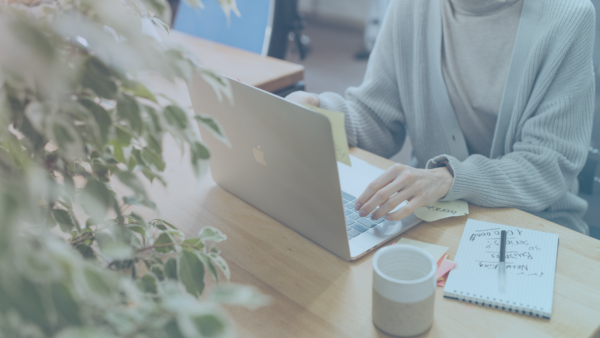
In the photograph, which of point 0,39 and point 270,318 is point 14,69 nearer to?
point 0,39

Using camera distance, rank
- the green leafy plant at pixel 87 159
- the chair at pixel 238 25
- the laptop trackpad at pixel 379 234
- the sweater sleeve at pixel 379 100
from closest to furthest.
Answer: the green leafy plant at pixel 87 159
the laptop trackpad at pixel 379 234
the sweater sleeve at pixel 379 100
the chair at pixel 238 25

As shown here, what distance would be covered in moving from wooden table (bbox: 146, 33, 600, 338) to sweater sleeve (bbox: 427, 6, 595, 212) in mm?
88

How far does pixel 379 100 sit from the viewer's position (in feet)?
4.02

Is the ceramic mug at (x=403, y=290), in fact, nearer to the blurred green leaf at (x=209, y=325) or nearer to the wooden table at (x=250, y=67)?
the blurred green leaf at (x=209, y=325)

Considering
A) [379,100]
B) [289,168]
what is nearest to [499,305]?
[289,168]

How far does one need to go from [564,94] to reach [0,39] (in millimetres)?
953

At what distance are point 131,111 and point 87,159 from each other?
0.42 feet

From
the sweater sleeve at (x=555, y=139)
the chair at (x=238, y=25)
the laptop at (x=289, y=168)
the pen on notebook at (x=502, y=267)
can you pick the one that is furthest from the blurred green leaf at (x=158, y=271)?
the chair at (x=238, y=25)

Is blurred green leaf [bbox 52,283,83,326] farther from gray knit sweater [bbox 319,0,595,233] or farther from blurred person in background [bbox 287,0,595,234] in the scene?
gray knit sweater [bbox 319,0,595,233]

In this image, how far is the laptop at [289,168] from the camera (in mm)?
624

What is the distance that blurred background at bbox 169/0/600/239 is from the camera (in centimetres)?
110

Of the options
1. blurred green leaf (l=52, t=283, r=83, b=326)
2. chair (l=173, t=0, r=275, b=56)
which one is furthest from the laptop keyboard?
chair (l=173, t=0, r=275, b=56)

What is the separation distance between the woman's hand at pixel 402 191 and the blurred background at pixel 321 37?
48 centimetres

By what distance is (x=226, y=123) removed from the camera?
77 centimetres
